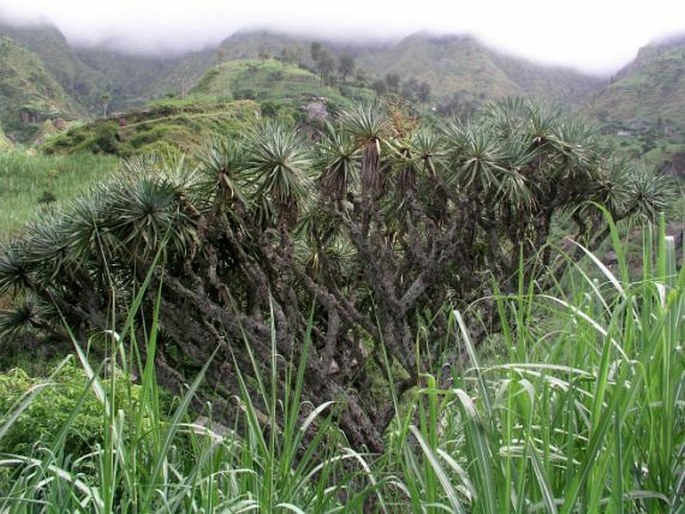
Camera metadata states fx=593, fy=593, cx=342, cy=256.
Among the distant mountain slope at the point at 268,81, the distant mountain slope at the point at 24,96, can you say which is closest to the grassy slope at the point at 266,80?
the distant mountain slope at the point at 268,81

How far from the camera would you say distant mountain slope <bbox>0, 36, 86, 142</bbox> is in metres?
94.1

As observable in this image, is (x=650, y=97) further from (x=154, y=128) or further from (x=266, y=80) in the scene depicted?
(x=154, y=128)

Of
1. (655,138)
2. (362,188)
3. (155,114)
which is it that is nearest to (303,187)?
(362,188)

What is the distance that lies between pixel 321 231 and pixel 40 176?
61.3 feet

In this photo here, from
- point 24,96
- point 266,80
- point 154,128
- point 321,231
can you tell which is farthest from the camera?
point 24,96

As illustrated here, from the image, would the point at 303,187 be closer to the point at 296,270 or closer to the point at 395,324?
the point at 296,270

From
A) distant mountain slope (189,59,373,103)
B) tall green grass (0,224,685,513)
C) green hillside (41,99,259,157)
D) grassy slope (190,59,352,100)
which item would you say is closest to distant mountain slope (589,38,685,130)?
distant mountain slope (189,59,373,103)

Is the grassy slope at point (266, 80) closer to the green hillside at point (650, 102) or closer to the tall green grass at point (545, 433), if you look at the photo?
the green hillside at point (650, 102)

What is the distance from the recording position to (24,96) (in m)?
109

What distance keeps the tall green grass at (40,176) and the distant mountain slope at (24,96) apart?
2532 inches

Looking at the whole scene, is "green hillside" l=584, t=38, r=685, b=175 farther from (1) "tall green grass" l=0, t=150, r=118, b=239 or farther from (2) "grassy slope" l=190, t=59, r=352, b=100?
(1) "tall green grass" l=0, t=150, r=118, b=239

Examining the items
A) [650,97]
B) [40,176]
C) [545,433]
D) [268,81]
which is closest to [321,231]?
[545,433]

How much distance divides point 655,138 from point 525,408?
88.2 m

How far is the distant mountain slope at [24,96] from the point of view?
309ft
